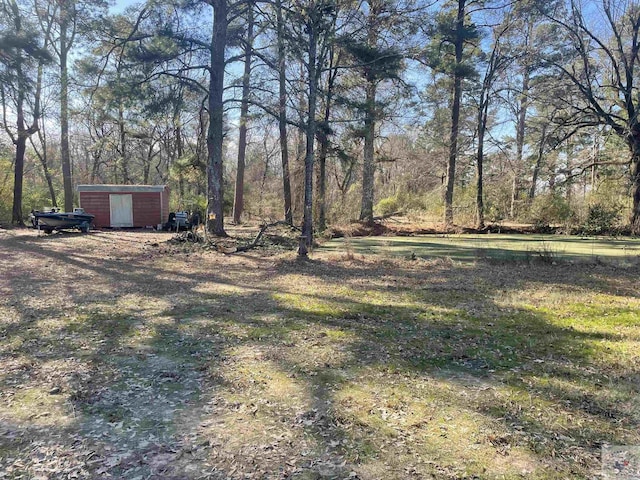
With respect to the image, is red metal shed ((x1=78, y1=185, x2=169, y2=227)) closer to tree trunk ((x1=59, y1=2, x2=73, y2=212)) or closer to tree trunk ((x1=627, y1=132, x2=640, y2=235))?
tree trunk ((x1=59, y1=2, x2=73, y2=212))

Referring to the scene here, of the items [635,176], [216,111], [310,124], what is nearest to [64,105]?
[216,111]

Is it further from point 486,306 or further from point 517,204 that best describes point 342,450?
point 517,204

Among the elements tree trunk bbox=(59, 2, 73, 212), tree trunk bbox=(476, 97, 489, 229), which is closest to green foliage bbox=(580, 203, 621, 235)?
tree trunk bbox=(476, 97, 489, 229)

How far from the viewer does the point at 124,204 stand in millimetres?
18484

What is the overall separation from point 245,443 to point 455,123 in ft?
57.8

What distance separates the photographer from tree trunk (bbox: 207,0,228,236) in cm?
1136

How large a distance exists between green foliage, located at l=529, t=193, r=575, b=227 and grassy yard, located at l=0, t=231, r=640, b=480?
438 inches

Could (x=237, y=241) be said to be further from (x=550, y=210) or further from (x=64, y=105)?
(x=550, y=210)

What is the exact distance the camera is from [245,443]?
2332mm

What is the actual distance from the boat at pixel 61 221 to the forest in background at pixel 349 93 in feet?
9.54

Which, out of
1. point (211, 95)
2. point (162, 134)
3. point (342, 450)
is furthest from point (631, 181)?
point (162, 134)

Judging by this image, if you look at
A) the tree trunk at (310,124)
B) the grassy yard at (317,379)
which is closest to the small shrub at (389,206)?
the tree trunk at (310,124)

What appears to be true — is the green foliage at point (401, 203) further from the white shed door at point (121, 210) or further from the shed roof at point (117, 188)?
the white shed door at point (121, 210)

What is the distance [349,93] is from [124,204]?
38.1 ft
